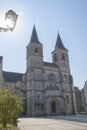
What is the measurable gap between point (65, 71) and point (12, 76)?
56.2ft

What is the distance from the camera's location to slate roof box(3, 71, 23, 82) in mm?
53075

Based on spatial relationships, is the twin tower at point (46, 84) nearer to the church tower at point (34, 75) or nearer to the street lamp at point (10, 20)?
the church tower at point (34, 75)

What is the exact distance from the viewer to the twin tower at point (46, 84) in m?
45.1

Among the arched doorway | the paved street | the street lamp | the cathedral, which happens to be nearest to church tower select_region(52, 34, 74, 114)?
the cathedral

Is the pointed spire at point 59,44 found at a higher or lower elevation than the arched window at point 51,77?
higher

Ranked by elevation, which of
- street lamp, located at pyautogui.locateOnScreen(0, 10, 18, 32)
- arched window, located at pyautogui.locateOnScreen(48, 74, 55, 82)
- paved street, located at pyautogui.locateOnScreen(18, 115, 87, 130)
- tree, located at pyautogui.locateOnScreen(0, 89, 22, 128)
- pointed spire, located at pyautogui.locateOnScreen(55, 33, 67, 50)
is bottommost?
paved street, located at pyautogui.locateOnScreen(18, 115, 87, 130)

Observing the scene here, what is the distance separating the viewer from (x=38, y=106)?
44.9 meters

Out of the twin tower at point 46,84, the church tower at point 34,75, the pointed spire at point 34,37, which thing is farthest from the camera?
the pointed spire at point 34,37

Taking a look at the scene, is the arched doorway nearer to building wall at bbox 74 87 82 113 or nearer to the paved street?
building wall at bbox 74 87 82 113

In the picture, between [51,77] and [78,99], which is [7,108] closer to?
[51,77]

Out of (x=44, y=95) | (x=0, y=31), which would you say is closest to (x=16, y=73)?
(x=44, y=95)

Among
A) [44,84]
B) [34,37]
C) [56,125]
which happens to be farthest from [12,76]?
[56,125]

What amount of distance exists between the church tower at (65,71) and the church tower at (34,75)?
234 inches

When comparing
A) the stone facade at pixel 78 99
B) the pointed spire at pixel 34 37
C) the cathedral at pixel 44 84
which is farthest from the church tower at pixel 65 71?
the stone facade at pixel 78 99
